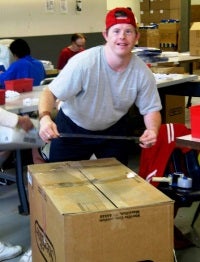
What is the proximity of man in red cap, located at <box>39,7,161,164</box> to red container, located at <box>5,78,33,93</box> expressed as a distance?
1384 mm

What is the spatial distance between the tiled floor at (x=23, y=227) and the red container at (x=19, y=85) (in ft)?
2.72

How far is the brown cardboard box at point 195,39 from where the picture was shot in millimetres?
5645

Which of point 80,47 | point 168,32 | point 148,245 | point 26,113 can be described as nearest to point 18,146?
point 26,113

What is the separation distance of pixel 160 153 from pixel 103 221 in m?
1.09

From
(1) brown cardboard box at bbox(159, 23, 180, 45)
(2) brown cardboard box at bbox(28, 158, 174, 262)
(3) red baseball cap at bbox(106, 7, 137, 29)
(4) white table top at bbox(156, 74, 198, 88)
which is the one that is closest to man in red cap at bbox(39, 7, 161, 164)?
(3) red baseball cap at bbox(106, 7, 137, 29)

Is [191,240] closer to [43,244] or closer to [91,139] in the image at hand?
[91,139]

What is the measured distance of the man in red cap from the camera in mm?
2096

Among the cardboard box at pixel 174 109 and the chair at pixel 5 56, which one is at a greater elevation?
the chair at pixel 5 56

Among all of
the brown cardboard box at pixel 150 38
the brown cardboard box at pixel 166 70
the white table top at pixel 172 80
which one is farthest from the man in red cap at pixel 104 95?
the brown cardboard box at pixel 150 38

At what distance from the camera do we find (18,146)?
9.21 feet

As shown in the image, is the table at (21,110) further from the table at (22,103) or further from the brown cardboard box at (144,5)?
the brown cardboard box at (144,5)

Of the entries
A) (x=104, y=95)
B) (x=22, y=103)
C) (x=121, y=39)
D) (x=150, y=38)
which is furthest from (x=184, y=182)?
(x=150, y=38)

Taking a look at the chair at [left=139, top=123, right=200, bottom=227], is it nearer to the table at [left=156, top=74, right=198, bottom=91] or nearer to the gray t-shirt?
the gray t-shirt

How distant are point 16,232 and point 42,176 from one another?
3.60 feet
